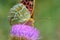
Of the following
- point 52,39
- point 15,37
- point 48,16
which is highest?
point 15,37

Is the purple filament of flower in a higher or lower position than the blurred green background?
higher

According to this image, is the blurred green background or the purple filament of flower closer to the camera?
the purple filament of flower

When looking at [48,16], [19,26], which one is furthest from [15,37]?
[48,16]

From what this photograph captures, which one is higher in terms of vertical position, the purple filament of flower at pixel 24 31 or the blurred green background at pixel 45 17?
the purple filament of flower at pixel 24 31

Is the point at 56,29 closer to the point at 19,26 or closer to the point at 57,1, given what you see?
the point at 57,1
